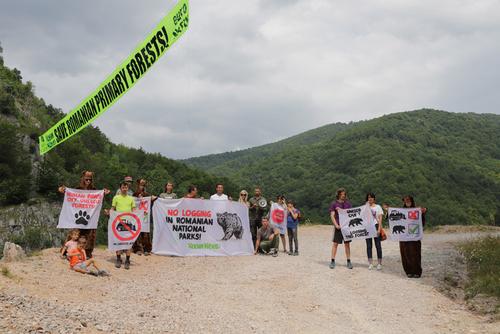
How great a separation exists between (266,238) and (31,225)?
2610 cm

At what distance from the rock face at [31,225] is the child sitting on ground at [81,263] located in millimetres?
22595

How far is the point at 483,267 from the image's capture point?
1350cm

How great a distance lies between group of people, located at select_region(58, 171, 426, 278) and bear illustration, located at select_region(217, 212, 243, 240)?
20.6 inches

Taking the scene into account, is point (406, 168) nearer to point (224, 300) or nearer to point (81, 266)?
point (224, 300)

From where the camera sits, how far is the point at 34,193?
3922 cm

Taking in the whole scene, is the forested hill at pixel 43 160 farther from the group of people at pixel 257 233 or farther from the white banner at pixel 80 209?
the white banner at pixel 80 209

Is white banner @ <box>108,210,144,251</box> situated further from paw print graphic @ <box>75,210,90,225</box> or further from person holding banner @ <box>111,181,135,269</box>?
paw print graphic @ <box>75,210,90,225</box>

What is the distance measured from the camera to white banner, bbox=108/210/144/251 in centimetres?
1162

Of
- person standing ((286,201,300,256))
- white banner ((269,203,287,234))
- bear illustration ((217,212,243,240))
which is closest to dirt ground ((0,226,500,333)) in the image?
bear illustration ((217,212,243,240))

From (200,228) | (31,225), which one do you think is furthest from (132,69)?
(31,225)

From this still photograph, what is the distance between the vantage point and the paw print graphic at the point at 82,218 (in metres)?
11.9

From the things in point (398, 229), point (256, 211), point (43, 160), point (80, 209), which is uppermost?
point (43, 160)

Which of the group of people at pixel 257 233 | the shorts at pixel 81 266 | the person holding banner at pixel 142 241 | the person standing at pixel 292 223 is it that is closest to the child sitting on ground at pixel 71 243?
the group of people at pixel 257 233

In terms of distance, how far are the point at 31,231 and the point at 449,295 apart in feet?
98.4
